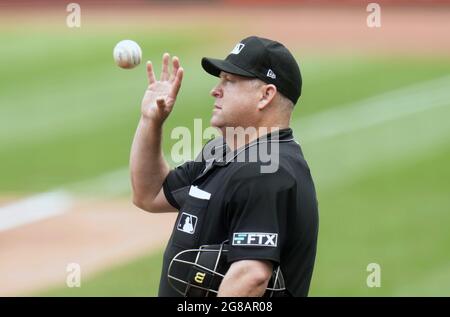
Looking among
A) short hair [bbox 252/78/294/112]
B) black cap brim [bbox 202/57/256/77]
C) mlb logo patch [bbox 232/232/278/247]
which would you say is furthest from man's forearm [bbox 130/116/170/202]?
mlb logo patch [bbox 232/232/278/247]

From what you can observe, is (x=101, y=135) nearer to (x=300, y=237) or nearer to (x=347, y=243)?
(x=347, y=243)

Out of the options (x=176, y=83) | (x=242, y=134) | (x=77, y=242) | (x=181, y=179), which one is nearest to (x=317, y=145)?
(x=77, y=242)

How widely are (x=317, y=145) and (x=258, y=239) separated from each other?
266 inches

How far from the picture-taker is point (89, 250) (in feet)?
24.6

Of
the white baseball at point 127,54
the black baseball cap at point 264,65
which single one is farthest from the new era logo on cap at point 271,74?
the white baseball at point 127,54

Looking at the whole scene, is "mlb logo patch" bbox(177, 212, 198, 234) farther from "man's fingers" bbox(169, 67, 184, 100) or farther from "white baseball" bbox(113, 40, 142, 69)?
"white baseball" bbox(113, 40, 142, 69)

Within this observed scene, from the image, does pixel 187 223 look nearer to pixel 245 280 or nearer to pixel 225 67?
pixel 245 280

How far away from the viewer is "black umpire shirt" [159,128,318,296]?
297 centimetres

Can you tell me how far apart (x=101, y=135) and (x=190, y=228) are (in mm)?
6800

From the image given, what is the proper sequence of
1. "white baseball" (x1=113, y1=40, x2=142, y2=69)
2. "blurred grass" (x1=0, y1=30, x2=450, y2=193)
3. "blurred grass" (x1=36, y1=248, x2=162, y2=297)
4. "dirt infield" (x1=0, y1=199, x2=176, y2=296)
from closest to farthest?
"white baseball" (x1=113, y1=40, x2=142, y2=69)
"blurred grass" (x1=36, y1=248, x2=162, y2=297)
"dirt infield" (x1=0, y1=199, x2=176, y2=296)
"blurred grass" (x1=0, y1=30, x2=450, y2=193)

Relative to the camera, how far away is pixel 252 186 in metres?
2.99

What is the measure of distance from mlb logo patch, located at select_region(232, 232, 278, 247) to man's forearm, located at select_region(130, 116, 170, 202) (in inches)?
29.5

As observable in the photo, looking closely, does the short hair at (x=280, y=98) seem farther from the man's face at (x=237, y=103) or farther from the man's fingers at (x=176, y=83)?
the man's fingers at (x=176, y=83)
